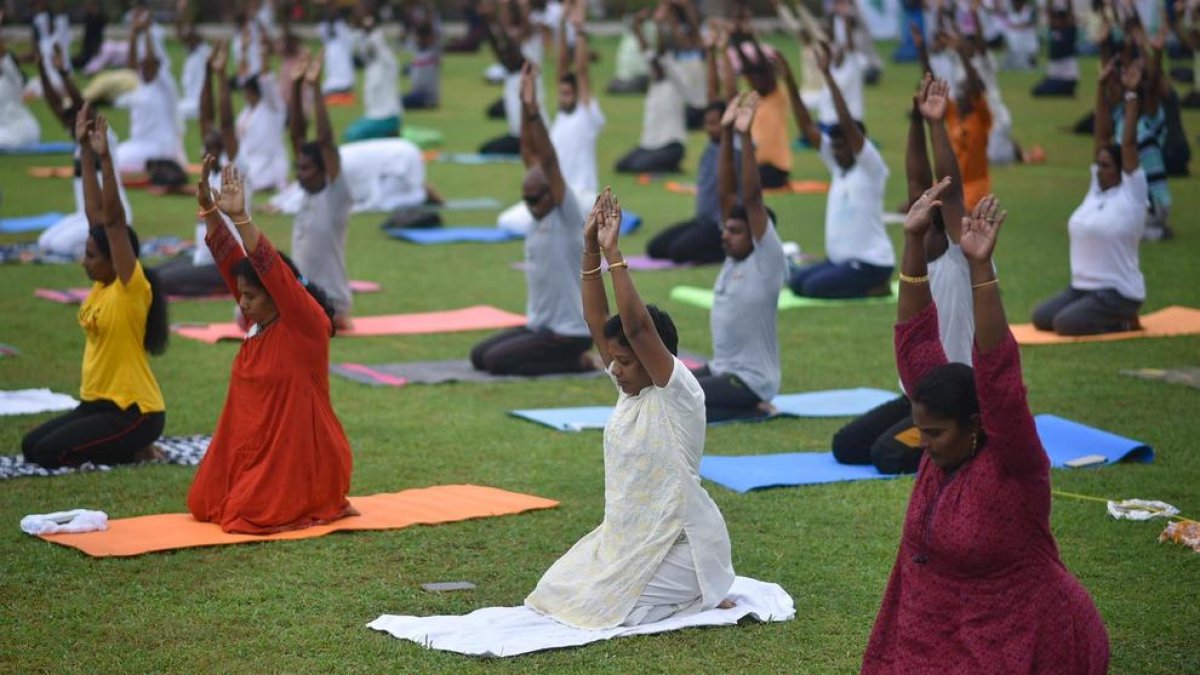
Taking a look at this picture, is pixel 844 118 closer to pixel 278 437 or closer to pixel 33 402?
pixel 33 402

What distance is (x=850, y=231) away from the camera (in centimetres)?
1388

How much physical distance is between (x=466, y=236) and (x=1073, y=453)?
370 inches

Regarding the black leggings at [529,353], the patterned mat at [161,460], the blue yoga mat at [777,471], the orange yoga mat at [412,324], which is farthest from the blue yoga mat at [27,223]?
the blue yoga mat at [777,471]

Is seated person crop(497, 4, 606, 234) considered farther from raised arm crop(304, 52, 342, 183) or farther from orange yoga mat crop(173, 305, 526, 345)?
raised arm crop(304, 52, 342, 183)

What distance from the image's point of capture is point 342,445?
7895 mm

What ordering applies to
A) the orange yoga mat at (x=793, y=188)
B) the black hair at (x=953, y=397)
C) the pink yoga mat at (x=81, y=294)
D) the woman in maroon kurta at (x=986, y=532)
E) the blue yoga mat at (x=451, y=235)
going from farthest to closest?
the orange yoga mat at (x=793, y=188), the blue yoga mat at (x=451, y=235), the pink yoga mat at (x=81, y=294), the black hair at (x=953, y=397), the woman in maroon kurta at (x=986, y=532)

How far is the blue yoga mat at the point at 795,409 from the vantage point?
9.95 meters

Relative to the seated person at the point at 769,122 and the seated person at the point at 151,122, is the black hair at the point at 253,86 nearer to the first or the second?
the seated person at the point at 151,122

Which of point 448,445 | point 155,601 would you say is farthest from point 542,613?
point 448,445

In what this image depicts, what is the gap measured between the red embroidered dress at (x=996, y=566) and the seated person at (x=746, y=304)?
4836mm

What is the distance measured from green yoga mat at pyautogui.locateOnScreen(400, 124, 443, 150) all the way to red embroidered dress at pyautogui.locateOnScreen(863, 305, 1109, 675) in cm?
2038

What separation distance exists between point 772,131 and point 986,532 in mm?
14941

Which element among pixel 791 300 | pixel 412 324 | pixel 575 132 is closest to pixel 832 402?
pixel 791 300

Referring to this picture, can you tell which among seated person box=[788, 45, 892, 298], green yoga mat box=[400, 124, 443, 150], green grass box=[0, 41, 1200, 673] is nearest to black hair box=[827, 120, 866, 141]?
seated person box=[788, 45, 892, 298]
